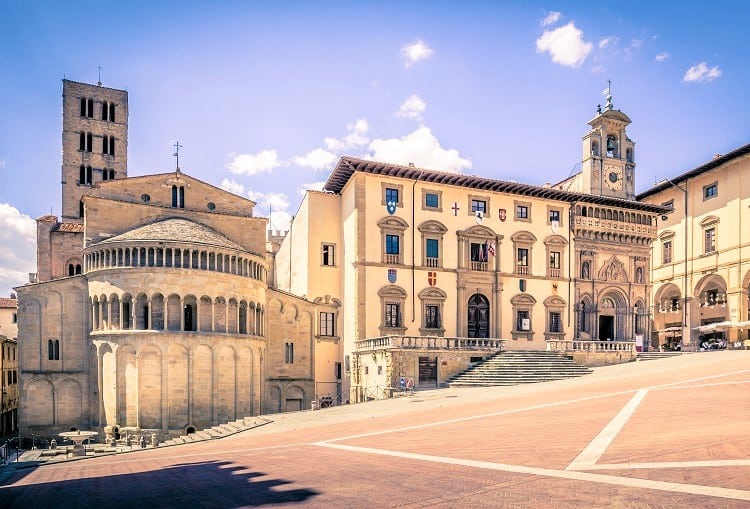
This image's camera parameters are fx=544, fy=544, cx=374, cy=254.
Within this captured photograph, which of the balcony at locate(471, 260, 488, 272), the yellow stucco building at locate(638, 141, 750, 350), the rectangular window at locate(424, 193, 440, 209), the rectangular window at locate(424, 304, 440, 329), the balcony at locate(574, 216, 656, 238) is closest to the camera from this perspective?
the rectangular window at locate(424, 304, 440, 329)

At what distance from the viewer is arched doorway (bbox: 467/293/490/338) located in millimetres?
48719

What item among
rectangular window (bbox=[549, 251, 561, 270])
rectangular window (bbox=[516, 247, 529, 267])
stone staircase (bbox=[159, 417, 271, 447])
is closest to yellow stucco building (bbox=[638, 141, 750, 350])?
Result: rectangular window (bbox=[549, 251, 561, 270])

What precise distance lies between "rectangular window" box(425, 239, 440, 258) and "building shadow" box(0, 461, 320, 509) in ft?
106

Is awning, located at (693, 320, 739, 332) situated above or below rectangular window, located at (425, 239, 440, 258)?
below

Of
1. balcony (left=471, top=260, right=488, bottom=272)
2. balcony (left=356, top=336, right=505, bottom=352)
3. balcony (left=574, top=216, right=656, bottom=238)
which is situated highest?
balcony (left=574, top=216, right=656, bottom=238)

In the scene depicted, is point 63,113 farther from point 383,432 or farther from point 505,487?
point 505,487

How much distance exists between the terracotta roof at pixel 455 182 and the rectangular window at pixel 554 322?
10.8m

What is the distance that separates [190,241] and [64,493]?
100ft

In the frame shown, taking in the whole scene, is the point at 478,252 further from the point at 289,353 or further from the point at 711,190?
the point at 711,190

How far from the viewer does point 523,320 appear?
49500mm

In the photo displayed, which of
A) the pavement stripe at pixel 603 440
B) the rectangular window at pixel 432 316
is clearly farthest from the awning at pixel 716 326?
the pavement stripe at pixel 603 440

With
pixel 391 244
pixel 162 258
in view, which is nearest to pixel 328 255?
pixel 391 244

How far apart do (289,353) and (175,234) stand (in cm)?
1498

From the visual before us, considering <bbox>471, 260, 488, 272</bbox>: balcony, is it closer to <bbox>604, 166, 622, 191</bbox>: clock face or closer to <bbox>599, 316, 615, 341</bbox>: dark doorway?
<bbox>599, 316, 615, 341</bbox>: dark doorway
